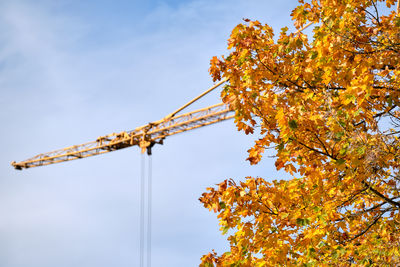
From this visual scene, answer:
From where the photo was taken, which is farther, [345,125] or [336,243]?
[336,243]

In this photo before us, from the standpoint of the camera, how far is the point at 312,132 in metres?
8.45

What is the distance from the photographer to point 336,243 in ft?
29.0

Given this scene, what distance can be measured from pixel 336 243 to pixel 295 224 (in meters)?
0.80

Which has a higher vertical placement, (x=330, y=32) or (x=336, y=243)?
(x=330, y=32)

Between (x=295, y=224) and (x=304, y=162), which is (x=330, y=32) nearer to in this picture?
(x=304, y=162)

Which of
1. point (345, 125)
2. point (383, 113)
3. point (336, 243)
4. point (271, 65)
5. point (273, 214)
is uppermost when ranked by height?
point (271, 65)

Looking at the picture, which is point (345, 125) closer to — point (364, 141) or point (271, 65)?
point (364, 141)

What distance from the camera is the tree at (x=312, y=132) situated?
27.4ft

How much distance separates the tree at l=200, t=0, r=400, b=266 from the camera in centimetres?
836

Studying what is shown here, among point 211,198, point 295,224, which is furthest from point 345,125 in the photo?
point 211,198

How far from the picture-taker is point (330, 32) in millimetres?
8820

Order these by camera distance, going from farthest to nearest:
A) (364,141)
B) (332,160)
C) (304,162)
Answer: (304,162) → (332,160) → (364,141)

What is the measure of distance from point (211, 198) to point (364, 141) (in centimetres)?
292

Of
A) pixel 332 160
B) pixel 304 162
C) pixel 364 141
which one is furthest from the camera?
pixel 304 162
